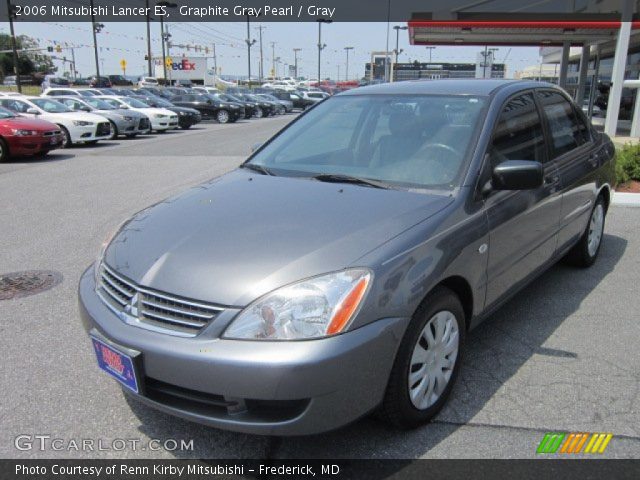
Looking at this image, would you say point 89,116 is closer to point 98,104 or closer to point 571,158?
point 98,104

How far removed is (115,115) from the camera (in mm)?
18109

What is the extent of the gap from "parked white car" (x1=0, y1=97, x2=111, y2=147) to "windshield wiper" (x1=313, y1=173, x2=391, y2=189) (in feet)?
45.3

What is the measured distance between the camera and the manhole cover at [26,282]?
459 centimetres

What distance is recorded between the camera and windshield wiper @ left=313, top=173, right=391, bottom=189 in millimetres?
3232

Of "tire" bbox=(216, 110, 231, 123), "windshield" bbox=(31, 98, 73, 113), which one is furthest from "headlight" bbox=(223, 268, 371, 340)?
"tire" bbox=(216, 110, 231, 123)

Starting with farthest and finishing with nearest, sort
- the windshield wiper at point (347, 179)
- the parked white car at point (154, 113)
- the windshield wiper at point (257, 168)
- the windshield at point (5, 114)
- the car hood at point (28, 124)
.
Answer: the parked white car at point (154, 113) < the windshield at point (5, 114) < the car hood at point (28, 124) < the windshield wiper at point (257, 168) < the windshield wiper at point (347, 179)

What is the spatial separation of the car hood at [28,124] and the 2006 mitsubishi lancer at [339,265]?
36.0 feet

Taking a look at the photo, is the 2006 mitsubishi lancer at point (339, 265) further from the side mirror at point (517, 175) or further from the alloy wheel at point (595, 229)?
the alloy wheel at point (595, 229)

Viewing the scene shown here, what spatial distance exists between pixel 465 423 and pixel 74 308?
9.90ft

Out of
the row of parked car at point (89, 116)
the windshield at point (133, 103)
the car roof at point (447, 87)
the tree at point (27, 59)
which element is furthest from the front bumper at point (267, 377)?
the tree at point (27, 59)

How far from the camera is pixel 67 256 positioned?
5605 millimetres

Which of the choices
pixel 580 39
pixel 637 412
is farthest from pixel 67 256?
pixel 580 39

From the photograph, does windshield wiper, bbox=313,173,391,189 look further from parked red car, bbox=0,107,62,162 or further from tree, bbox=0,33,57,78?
tree, bbox=0,33,57,78

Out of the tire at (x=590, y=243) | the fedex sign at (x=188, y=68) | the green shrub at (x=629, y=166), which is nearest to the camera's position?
the tire at (x=590, y=243)
